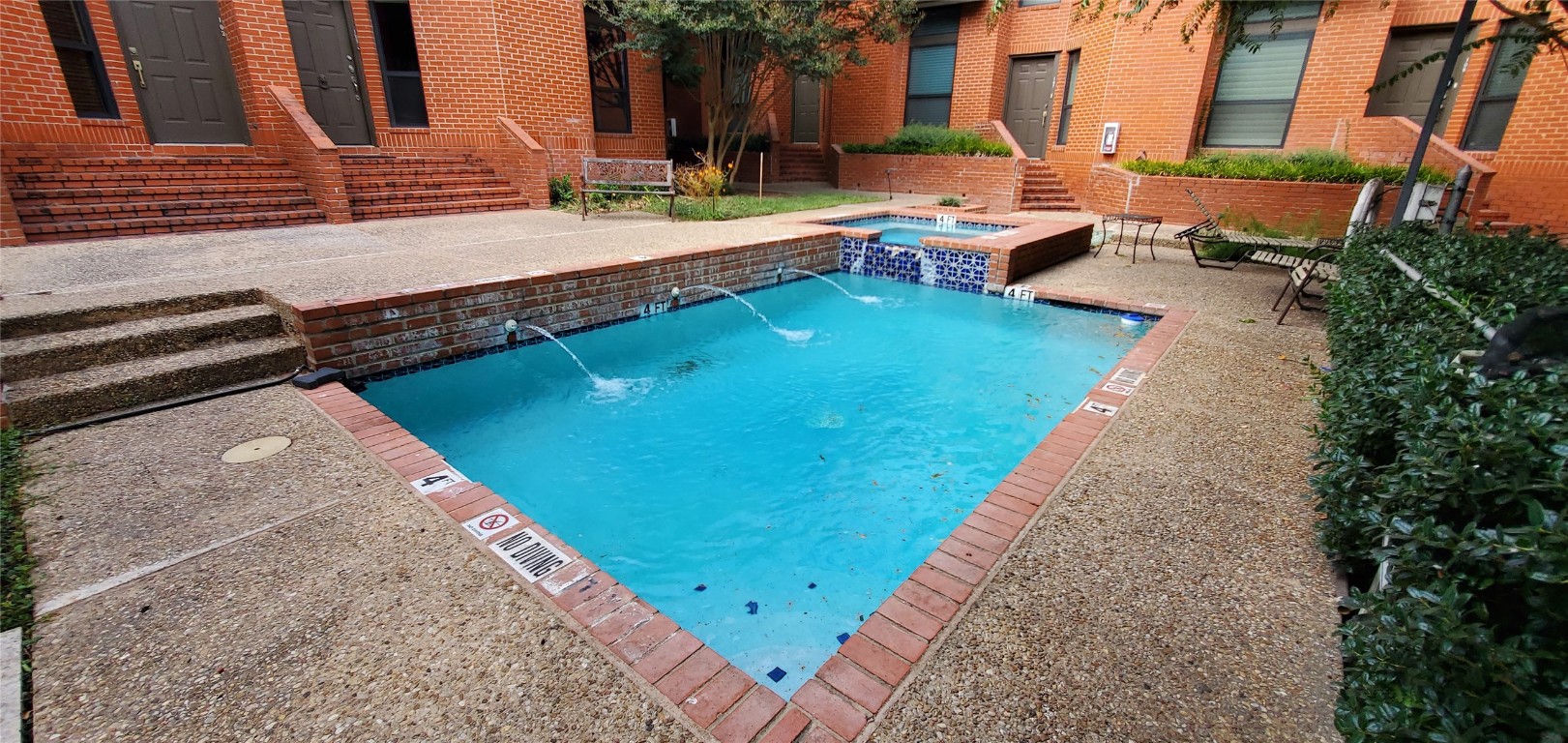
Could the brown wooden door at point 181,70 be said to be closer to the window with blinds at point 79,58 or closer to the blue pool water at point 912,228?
the window with blinds at point 79,58

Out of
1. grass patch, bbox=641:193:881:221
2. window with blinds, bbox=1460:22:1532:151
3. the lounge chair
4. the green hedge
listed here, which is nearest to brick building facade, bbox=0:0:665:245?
grass patch, bbox=641:193:881:221

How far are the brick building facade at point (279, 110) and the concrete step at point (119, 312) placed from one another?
4.19 m

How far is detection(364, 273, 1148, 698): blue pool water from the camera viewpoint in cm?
270

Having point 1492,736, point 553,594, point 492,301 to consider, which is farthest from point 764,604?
point 492,301

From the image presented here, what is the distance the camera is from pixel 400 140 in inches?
380

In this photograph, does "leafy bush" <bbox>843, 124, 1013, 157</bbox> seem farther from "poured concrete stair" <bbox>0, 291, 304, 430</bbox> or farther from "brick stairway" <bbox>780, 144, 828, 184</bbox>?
"poured concrete stair" <bbox>0, 291, 304, 430</bbox>

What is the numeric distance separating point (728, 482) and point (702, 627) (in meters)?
1.04

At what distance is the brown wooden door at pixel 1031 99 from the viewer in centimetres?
1365

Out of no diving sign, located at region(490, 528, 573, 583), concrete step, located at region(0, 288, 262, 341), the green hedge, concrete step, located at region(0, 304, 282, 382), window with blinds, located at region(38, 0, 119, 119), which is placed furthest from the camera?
window with blinds, located at region(38, 0, 119, 119)

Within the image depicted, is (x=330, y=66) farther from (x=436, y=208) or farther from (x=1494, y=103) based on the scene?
(x=1494, y=103)

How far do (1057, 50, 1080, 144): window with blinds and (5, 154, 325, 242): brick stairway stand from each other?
43.7 feet

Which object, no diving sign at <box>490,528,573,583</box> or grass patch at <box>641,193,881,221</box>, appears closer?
no diving sign at <box>490,528,573,583</box>

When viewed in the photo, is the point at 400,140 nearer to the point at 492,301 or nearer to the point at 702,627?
the point at 492,301

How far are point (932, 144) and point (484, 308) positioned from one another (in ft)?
37.3
